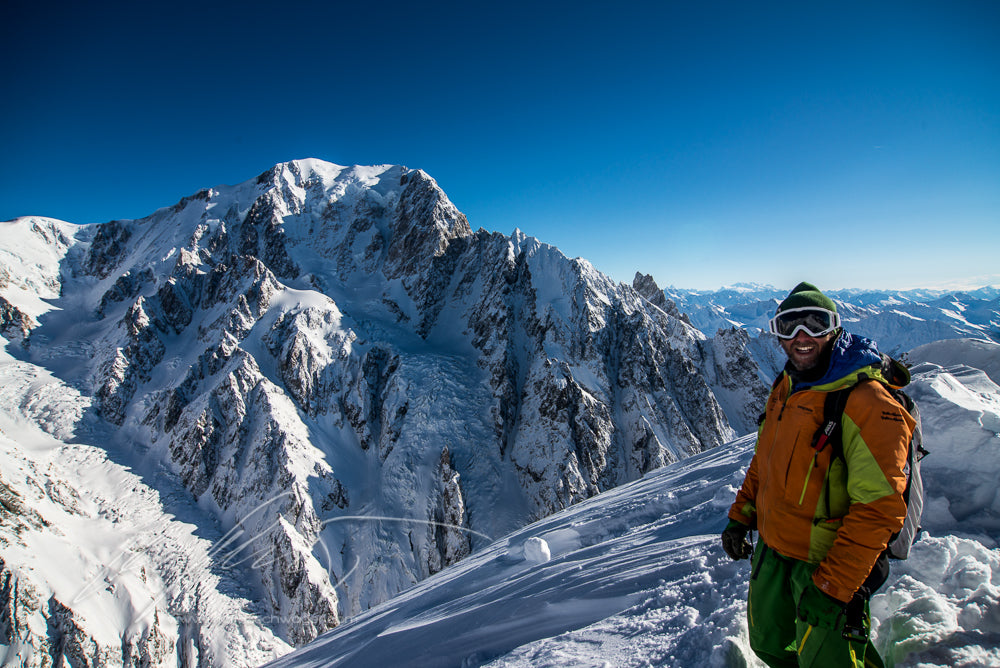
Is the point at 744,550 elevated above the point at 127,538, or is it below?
above

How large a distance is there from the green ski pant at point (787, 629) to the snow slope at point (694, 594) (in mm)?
320

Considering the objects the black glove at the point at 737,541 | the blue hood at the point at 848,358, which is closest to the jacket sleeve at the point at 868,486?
the blue hood at the point at 848,358

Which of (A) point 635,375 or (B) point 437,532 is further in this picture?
(A) point 635,375

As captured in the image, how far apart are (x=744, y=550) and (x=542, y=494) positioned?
4511cm

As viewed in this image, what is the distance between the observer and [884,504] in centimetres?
258

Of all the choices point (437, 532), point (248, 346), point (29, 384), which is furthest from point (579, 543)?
point (29, 384)

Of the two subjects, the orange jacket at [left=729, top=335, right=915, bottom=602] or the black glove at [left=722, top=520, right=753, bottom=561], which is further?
the black glove at [left=722, top=520, right=753, bottom=561]

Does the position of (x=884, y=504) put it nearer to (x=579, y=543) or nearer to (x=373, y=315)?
(x=579, y=543)

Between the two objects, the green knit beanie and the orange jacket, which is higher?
the green knit beanie

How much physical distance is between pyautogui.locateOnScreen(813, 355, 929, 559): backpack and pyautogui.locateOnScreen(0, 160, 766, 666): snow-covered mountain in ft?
148

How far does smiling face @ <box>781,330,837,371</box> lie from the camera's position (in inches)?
131

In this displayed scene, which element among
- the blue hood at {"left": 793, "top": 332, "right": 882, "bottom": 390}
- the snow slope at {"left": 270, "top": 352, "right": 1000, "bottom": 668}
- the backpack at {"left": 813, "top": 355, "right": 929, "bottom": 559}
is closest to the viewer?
the backpack at {"left": 813, "top": 355, "right": 929, "bottom": 559}

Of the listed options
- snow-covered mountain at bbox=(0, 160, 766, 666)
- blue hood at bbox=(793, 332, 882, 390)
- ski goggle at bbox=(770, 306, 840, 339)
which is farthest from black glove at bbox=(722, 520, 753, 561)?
snow-covered mountain at bbox=(0, 160, 766, 666)

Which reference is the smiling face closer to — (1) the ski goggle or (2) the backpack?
(1) the ski goggle
